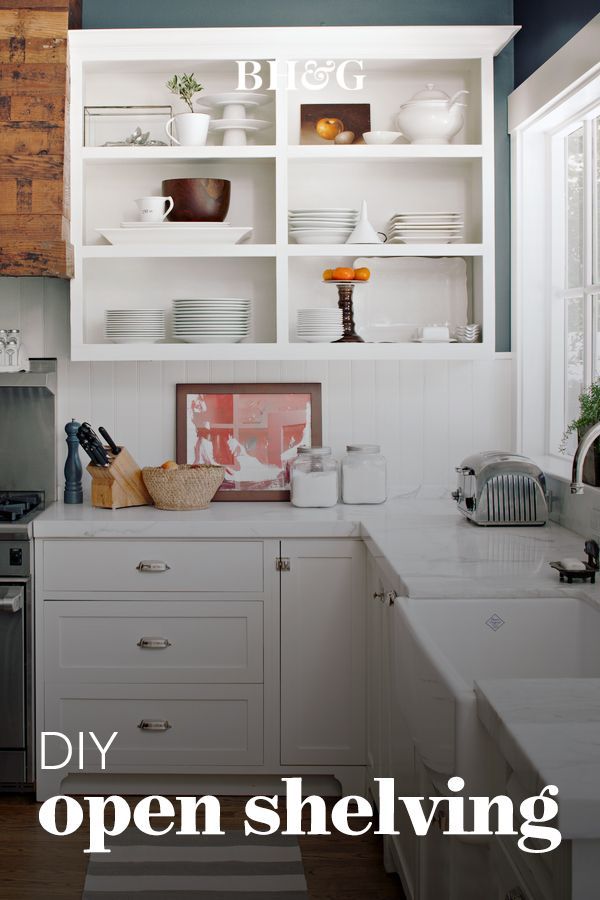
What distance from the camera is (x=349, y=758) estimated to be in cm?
344

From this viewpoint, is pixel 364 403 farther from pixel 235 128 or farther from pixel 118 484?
pixel 235 128

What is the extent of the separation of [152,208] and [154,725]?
1743mm

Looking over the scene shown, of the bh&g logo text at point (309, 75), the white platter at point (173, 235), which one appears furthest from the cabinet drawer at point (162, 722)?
the bh&g logo text at point (309, 75)

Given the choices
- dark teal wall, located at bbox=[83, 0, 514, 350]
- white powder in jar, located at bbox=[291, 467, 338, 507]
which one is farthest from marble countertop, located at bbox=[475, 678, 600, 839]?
dark teal wall, located at bbox=[83, 0, 514, 350]

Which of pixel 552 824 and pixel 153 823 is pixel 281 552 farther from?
pixel 552 824

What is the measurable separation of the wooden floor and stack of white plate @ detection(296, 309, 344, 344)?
5.20ft

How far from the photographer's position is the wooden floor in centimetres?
283

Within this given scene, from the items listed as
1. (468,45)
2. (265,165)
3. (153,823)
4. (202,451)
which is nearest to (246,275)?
(265,165)

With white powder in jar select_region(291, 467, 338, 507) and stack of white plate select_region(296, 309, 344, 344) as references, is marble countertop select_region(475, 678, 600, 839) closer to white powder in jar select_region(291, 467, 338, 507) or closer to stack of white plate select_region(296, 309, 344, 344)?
white powder in jar select_region(291, 467, 338, 507)

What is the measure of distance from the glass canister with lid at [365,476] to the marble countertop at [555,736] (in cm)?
211

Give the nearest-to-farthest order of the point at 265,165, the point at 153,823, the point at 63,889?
the point at 63,889, the point at 153,823, the point at 265,165

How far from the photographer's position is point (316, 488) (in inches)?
143

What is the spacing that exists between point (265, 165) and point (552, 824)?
308cm

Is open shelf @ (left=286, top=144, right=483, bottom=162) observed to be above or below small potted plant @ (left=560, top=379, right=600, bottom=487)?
above
